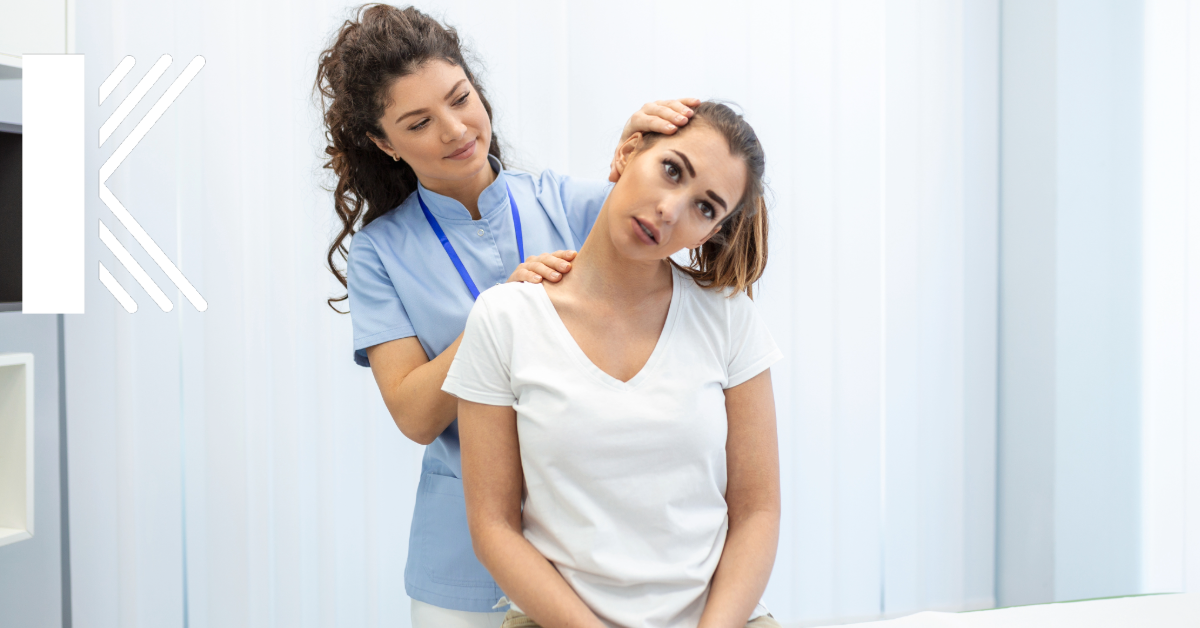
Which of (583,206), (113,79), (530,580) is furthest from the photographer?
(113,79)

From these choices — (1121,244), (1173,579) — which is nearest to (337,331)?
(1121,244)

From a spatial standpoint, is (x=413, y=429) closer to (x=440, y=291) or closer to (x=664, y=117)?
(x=440, y=291)

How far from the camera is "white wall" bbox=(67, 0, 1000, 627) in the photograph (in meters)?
1.90

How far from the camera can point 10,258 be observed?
67.6 inches

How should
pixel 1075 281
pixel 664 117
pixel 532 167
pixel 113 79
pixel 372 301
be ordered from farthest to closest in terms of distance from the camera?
pixel 1075 281 → pixel 532 167 → pixel 113 79 → pixel 372 301 → pixel 664 117

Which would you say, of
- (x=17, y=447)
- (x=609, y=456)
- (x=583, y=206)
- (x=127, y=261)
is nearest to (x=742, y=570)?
(x=609, y=456)

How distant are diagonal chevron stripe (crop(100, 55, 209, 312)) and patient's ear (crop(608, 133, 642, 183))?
4.23ft

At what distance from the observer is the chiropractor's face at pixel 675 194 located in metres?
0.95

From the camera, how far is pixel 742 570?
3.20ft

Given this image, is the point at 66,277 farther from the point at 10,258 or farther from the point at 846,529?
the point at 846,529

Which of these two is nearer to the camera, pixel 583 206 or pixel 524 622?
pixel 524 622

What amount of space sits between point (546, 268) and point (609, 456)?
27 centimetres

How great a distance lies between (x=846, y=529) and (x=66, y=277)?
2198mm

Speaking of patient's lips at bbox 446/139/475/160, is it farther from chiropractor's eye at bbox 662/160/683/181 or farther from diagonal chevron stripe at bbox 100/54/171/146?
diagonal chevron stripe at bbox 100/54/171/146
